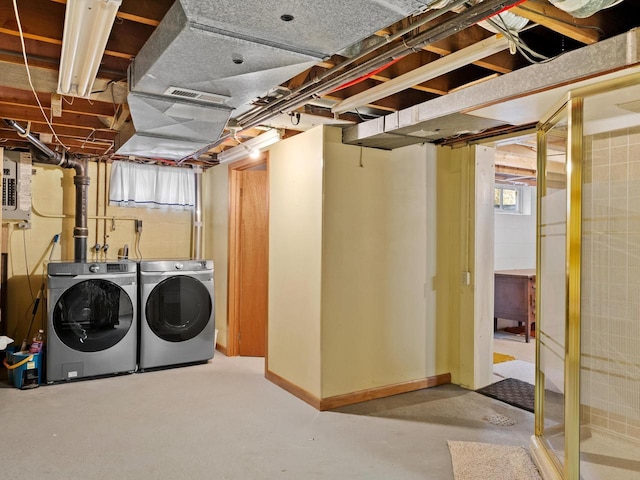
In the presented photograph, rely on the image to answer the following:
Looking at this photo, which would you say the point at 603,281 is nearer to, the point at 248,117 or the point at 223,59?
the point at 223,59

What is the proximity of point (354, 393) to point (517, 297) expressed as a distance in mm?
3182

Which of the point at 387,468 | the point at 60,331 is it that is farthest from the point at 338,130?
the point at 60,331

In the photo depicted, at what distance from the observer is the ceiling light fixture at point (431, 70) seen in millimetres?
2074

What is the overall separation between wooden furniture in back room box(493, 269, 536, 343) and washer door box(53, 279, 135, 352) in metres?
4.12

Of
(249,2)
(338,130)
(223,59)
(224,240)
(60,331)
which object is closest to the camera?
(249,2)

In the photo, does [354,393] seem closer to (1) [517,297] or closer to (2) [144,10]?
(2) [144,10]

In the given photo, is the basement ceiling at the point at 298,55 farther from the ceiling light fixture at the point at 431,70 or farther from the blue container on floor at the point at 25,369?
the blue container on floor at the point at 25,369

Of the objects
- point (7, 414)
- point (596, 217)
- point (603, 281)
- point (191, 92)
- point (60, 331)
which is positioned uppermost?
point (191, 92)

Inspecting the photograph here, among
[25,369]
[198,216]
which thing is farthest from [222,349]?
[25,369]

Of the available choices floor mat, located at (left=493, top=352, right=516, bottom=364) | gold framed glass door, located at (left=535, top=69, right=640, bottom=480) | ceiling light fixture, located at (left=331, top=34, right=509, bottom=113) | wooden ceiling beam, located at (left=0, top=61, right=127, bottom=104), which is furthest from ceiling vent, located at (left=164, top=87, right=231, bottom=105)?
floor mat, located at (left=493, top=352, right=516, bottom=364)

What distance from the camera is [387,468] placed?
254 cm

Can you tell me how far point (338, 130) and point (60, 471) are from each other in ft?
9.09

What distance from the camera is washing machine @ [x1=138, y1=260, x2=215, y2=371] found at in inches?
173

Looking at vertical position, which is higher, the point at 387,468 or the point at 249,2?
the point at 249,2
